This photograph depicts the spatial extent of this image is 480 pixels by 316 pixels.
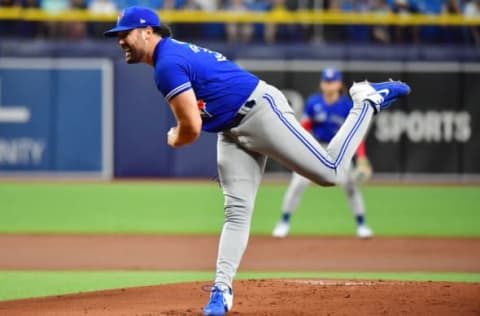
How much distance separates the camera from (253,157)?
20.3ft

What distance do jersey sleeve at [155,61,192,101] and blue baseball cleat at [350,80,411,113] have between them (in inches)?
53.1

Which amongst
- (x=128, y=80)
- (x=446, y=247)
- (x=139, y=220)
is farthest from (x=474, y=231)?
(x=128, y=80)

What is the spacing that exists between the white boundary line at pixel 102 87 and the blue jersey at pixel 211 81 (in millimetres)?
11853

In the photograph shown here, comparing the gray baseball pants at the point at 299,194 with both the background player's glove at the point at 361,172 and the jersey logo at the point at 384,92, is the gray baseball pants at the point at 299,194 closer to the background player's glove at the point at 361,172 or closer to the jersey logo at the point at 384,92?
the background player's glove at the point at 361,172

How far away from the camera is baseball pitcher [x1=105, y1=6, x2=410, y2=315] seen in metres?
5.89

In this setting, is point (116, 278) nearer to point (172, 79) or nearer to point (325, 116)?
point (172, 79)

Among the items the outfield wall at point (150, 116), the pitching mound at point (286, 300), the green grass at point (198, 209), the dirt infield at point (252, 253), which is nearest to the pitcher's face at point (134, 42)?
the pitching mound at point (286, 300)

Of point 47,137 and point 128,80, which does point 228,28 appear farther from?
point 47,137

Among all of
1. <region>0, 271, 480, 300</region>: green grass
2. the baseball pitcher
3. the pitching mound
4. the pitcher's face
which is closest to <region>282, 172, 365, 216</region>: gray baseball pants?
<region>0, 271, 480, 300</region>: green grass

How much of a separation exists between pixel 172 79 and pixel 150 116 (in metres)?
12.1

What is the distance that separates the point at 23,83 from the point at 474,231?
8889mm

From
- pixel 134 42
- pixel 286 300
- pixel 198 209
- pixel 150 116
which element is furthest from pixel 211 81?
pixel 150 116

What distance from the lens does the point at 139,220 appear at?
13.0 metres

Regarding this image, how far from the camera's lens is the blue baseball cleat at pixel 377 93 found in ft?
21.6
